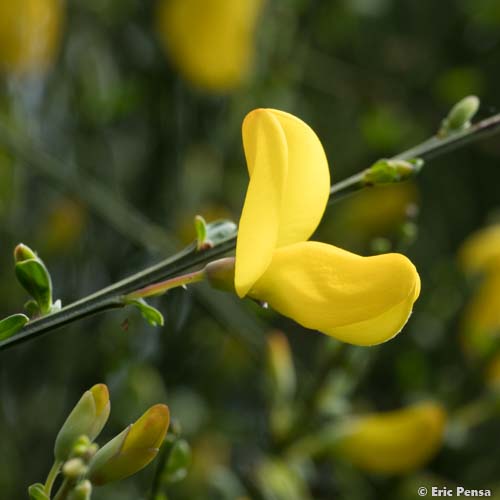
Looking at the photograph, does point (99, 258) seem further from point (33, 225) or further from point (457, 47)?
point (457, 47)

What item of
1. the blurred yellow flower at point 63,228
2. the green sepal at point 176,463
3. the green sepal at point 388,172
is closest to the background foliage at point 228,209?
the blurred yellow flower at point 63,228

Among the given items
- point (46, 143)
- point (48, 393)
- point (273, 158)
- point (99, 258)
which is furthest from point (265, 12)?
point (273, 158)

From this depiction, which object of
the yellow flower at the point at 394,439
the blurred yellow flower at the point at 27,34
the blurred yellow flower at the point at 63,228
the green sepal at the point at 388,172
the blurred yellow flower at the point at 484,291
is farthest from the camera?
the blurred yellow flower at the point at 63,228

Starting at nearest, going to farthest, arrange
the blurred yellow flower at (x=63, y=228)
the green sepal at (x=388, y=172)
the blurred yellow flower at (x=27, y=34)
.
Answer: the green sepal at (x=388, y=172), the blurred yellow flower at (x=27, y=34), the blurred yellow flower at (x=63, y=228)

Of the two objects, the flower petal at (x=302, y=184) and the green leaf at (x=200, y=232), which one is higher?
the flower petal at (x=302, y=184)

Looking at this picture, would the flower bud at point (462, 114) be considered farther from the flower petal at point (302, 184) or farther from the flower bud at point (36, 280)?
the flower bud at point (36, 280)

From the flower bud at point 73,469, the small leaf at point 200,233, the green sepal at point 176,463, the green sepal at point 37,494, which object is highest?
the small leaf at point 200,233
